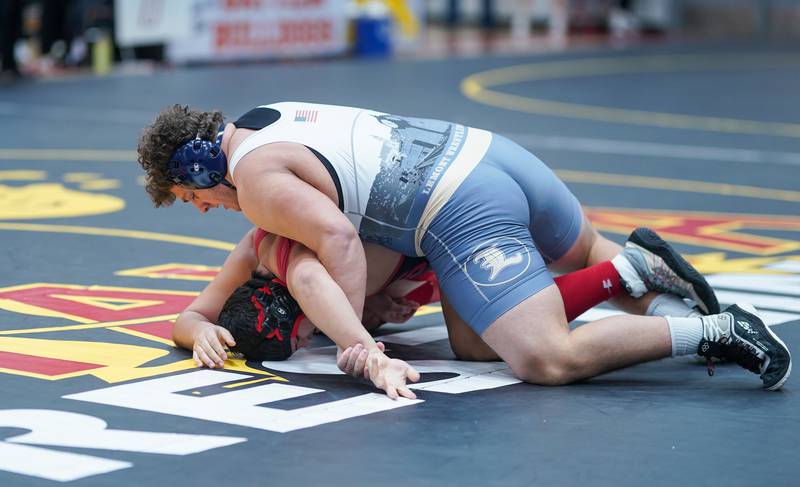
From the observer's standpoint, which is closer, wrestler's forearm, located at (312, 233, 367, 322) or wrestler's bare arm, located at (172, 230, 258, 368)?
wrestler's forearm, located at (312, 233, 367, 322)

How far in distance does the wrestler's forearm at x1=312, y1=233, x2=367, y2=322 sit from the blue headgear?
0.45 meters

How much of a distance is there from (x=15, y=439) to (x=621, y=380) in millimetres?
1854

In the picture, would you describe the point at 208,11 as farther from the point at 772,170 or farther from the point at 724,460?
the point at 724,460

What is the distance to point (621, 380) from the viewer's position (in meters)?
4.30

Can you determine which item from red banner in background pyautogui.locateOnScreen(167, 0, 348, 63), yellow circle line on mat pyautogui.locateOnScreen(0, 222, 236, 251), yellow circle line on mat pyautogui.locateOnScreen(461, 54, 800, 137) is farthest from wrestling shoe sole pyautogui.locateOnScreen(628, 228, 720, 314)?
red banner in background pyautogui.locateOnScreen(167, 0, 348, 63)

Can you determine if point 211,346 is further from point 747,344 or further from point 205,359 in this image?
point 747,344

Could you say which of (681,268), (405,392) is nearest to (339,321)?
(405,392)

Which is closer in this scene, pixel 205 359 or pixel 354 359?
pixel 354 359

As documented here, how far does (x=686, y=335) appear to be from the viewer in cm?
424

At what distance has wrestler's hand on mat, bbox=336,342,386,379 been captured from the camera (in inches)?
158

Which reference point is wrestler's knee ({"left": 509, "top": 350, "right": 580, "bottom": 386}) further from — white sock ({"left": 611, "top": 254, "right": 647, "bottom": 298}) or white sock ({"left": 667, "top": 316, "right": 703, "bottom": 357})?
white sock ({"left": 611, "top": 254, "right": 647, "bottom": 298})

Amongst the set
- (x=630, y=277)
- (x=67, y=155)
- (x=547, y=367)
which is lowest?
(x=67, y=155)

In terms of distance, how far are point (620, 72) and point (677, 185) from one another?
8.47m

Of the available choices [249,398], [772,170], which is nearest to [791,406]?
[249,398]
